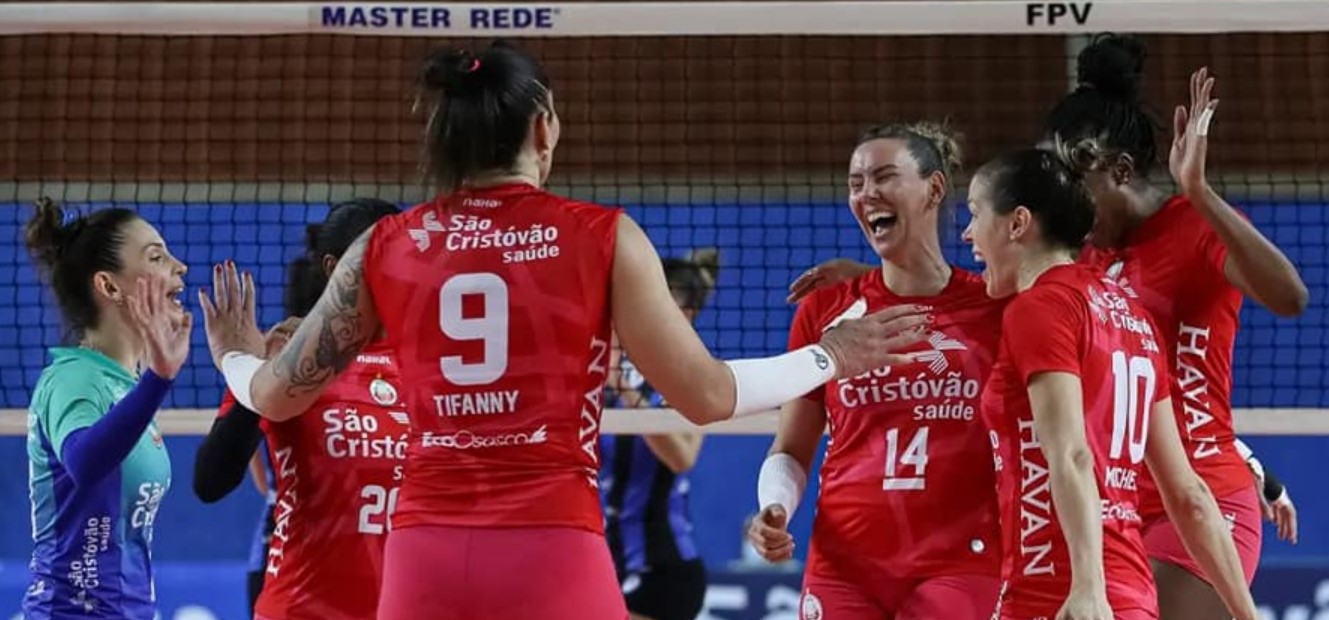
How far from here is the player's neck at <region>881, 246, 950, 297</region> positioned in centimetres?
510

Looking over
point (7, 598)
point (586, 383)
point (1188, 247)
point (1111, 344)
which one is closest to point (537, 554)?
point (586, 383)

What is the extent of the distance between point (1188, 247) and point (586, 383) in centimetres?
214

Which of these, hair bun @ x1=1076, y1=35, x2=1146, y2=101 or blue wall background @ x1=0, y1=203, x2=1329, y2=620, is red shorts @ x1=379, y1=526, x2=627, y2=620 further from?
blue wall background @ x1=0, y1=203, x2=1329, y2=620

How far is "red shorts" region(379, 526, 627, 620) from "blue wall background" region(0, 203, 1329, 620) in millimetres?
4953

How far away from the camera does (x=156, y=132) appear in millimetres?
10703

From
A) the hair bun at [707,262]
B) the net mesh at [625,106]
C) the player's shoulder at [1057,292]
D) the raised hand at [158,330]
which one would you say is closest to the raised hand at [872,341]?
the player's shoulder at [1057,292]

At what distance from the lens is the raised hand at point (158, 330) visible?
15.6ft

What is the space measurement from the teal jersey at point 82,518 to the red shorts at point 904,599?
181 centimetres

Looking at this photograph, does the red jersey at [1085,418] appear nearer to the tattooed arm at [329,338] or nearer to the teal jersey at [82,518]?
the tattooed arm at [329,338]

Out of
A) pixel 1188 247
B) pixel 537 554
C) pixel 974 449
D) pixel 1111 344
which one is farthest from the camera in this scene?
pixel 1188 247

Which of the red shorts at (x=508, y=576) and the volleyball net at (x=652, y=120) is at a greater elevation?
the volleyball net at (x=652, y=120)

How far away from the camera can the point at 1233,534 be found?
17.0ft

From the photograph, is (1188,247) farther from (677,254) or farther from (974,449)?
(677,254)

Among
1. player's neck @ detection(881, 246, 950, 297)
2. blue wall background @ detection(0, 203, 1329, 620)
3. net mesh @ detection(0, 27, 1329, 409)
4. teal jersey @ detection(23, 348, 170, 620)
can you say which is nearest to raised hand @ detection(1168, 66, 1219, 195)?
player's neck @ detection(881, 246, 950, 297)
